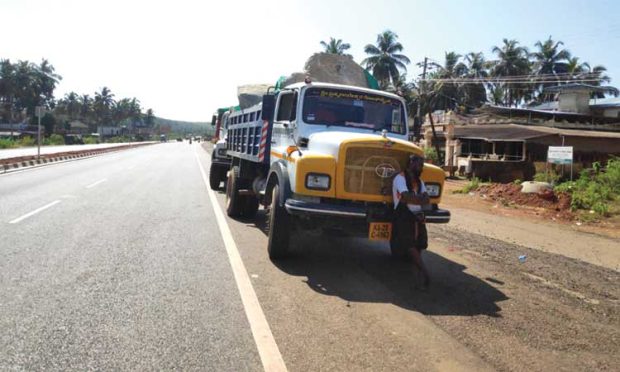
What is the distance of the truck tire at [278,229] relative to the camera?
6539 millimetres

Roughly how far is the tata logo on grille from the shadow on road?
3.43 ft

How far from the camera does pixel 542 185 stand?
16.4 m

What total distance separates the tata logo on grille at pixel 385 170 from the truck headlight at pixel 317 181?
2.09 feet

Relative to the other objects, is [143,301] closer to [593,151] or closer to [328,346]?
[328,346]

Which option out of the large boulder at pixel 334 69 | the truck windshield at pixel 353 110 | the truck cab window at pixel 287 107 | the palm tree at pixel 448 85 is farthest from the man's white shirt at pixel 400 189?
the palm tree at pixel 448 85

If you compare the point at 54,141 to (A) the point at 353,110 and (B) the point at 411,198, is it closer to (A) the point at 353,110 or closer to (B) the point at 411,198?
(A) the point at 353,110

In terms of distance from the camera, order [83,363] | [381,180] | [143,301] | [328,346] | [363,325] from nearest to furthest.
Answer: [83,363], [328,346], [363,325], [143,301], [381,180]

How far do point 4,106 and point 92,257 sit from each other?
10899cm

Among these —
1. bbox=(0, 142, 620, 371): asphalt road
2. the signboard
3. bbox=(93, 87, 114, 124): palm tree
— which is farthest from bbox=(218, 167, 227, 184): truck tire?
bbox=(93, 87, 114, 124): palm tree

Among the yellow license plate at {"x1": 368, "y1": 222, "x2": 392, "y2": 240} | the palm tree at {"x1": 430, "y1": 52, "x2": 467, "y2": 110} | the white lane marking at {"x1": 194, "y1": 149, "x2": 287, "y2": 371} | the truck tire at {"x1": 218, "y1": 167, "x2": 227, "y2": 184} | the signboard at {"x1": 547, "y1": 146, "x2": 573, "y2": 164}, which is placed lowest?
the white lane marking at {"x1": 194, "y1": 149, "x2": 287, "y2": 371}

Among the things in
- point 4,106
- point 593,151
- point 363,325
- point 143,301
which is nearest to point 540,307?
point 363,325

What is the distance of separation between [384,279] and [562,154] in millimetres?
12179

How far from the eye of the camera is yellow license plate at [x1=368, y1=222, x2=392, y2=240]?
19.6 feet

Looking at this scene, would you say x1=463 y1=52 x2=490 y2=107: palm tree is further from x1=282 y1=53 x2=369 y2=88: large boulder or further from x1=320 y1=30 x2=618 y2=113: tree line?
x1=282 y1=53 x2=369 y2=88: large boulder
